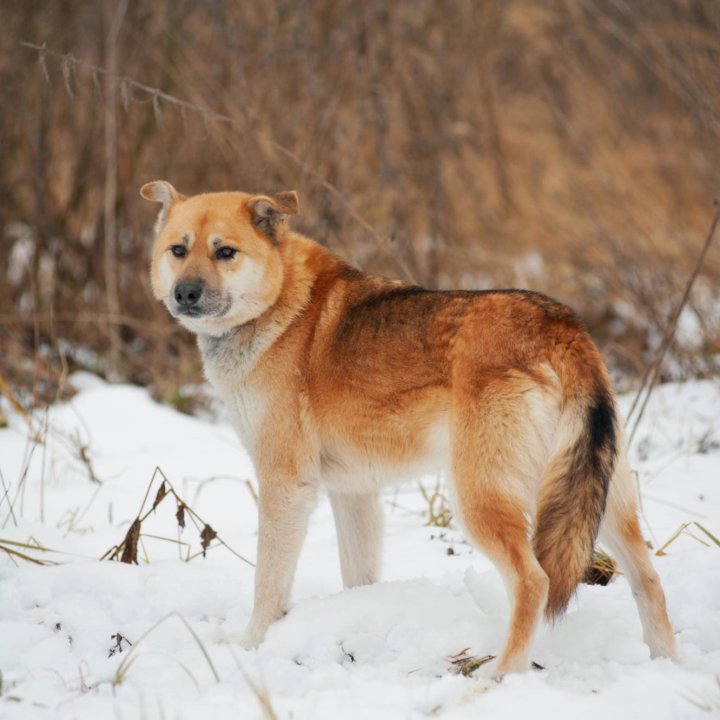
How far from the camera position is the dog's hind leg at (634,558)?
117 inches

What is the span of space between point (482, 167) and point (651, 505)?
6.79 m

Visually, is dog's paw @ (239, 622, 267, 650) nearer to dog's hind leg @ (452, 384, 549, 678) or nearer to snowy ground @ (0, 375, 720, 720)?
snowy ground @ (0, 375, 720, 720)

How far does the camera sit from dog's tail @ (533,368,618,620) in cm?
280

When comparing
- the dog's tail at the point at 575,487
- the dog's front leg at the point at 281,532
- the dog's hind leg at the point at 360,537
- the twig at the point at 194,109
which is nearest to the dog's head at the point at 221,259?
the twig at the point at 194,109

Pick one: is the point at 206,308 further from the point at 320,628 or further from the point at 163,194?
the point at 320,628

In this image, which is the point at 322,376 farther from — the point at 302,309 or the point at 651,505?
the point at 651,505

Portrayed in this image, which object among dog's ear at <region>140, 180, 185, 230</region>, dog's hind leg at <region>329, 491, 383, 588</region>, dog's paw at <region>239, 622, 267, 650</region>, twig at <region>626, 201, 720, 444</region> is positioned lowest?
dog's paw at <region>239, 622, 267, 650</region>

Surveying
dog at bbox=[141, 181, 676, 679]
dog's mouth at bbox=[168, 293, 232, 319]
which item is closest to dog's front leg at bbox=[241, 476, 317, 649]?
dog at bbox=[141, 181, 676, 679]

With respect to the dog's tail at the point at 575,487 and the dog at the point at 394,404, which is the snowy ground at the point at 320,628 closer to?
the dog at the point at 394,404

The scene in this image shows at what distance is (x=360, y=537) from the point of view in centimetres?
365

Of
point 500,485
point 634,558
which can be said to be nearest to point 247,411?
point 500,485

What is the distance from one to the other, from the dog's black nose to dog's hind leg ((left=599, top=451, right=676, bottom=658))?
1716 mm

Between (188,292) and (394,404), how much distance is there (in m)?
0.95

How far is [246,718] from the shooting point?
8.32 feet
